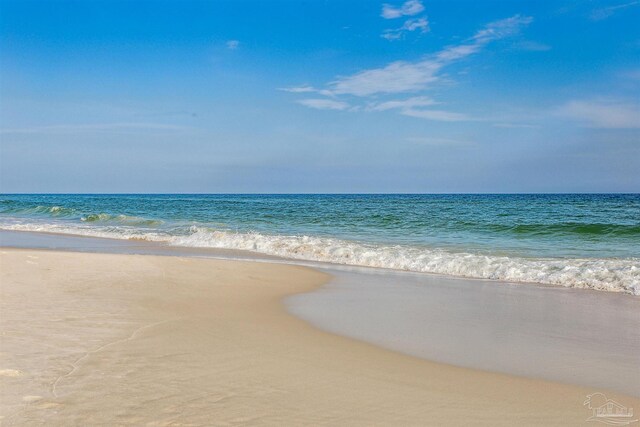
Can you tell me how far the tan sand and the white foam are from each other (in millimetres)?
5991

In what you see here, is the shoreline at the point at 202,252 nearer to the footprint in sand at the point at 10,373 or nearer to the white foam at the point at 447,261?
the white foam at the point at 447,261

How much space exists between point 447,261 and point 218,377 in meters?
9.07


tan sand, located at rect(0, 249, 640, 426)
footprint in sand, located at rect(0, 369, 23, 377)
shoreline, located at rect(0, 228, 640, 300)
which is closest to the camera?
tan sand, located at rect(0, 249, 640, 426)

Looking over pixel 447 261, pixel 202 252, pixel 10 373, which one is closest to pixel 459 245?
pixel 447 261

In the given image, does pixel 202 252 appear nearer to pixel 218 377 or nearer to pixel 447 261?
pixel 447 261

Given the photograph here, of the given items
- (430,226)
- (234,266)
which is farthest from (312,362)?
(430,226)

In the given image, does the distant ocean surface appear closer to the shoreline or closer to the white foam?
the white foam

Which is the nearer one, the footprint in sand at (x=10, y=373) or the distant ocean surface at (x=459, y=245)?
the footprint in sand at (x=10, y=373)

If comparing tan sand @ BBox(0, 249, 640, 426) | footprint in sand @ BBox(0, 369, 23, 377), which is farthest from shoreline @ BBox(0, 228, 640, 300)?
footprint in sand @ BBox(0, 369, 23, 377)

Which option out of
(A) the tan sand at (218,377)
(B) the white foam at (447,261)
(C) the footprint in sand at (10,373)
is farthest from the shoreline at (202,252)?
(C) the footprint in sand at (10,373)

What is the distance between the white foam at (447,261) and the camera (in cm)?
1014

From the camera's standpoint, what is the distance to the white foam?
33.3 ft

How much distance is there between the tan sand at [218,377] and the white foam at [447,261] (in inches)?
236

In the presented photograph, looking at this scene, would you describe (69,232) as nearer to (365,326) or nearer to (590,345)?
(365,326)
